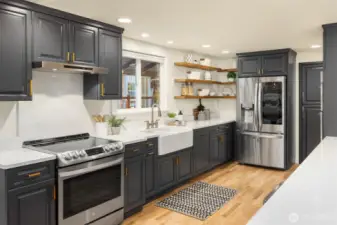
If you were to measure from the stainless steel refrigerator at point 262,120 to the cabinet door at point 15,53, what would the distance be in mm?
4165

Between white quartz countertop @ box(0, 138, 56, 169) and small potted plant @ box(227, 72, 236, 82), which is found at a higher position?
small potted plant @ box(227, 72, 236, 82)

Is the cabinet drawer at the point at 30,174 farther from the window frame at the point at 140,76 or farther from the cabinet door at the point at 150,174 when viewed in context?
the window frame at the point at 140,76

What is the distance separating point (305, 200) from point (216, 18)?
7.79 feet

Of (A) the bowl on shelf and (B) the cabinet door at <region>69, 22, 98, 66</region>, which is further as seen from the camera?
(A) the bowl on shelf

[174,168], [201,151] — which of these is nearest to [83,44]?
[174,168]

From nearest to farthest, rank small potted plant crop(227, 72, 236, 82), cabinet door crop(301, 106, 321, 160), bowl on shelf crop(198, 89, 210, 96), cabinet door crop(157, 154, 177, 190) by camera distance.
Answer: cabinet door crop(157, 154, 177, 190), cabinet door crop(301, 106, 321, 160), bowl on shelf crop(198, 89, 210, 96), small potted plant crop(227, 72, 236, 82)

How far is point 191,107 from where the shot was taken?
19.0ft

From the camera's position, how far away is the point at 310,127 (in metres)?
5.64

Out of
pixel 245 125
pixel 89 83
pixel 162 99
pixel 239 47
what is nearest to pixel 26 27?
pixel 89 83

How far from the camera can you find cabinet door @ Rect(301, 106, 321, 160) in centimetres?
555

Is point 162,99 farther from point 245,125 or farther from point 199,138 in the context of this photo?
point 245,125

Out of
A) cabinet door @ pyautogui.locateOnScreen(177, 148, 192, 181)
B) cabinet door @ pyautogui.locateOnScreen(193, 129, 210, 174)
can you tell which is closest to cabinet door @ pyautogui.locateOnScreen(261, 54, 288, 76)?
cabinet door @ pyautogui.locateOnScreen(193, 129, 210, 174)

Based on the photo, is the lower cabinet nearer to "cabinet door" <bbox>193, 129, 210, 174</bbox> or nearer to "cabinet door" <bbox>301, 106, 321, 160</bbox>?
"cabinet door" <bbox>193, 129, 210, 174</bbox>

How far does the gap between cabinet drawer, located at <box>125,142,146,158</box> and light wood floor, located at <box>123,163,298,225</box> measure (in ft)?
2.51
